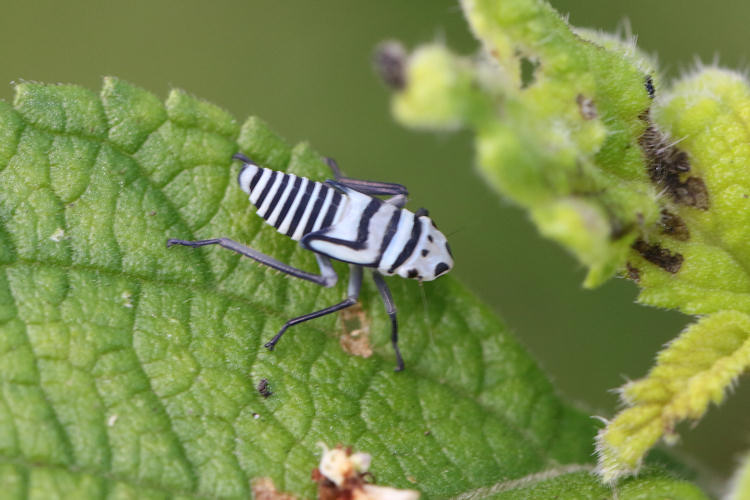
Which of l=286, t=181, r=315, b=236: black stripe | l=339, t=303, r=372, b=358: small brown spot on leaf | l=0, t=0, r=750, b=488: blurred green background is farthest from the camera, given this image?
l=0, t=0, r=750, b=488: blurred green background

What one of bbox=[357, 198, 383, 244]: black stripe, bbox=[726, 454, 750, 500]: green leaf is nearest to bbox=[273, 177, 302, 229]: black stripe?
bbox=[357, 198, 383, 244]: black stripe

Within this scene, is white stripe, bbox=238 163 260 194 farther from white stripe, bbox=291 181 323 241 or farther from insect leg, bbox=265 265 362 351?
insect leg, bbox=265 265 362 351

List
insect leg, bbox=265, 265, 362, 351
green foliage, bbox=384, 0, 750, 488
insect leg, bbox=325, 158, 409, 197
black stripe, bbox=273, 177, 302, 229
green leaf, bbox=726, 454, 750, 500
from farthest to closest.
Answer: insect leg, bbox=325, 158, 409, 197
black stripe, bbox=273, 177, 302, 229
insect leg, bbox=265, 265, 362, 351
green leaf, bbox=726, 454, 750, 500
green foliage, bbox=384, 0, 750, 488

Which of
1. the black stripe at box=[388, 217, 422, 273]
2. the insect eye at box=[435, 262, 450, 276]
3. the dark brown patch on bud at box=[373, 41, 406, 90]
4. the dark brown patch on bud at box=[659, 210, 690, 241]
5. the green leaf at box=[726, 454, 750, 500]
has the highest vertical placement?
the black stripe at box=[388, 217, 422, 273]

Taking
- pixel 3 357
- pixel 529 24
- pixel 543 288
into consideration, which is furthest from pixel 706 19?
pixel 3 357

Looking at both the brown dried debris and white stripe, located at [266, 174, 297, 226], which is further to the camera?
white stripe, located at [266, 174, 297, 226]

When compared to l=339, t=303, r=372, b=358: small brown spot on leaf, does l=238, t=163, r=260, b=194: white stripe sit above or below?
above

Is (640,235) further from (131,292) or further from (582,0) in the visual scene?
(582,0)
